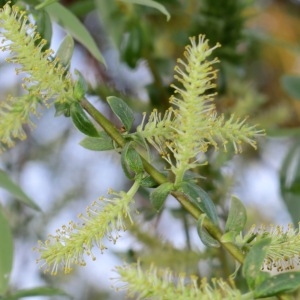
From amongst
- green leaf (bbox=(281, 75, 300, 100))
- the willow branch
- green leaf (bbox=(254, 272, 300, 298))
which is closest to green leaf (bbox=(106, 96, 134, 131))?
the willow branch

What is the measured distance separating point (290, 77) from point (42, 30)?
0.37 m

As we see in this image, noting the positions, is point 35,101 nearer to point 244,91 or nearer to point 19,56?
point 19,56

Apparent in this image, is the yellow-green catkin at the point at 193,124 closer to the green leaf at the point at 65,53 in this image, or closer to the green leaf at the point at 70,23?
the green leaf at the point at 65,53

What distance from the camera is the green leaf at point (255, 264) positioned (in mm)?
362

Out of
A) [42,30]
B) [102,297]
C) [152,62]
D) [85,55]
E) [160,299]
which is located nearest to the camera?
[160,299]

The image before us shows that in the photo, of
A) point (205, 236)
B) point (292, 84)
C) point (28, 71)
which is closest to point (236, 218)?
point (205, 236)

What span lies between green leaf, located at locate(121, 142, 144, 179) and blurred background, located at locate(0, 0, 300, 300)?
16 centimetres

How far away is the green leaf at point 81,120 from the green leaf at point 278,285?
0.13 m

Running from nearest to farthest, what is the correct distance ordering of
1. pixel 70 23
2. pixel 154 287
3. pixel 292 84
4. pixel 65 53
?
pixel 154 287 < pixel 65 53 < pixel 70 23 < pixel 292 84

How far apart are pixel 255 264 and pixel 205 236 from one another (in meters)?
0.04

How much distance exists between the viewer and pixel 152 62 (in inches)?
31.4

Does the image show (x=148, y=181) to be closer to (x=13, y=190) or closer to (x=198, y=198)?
(x=198, y=198)

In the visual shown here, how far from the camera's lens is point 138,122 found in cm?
80

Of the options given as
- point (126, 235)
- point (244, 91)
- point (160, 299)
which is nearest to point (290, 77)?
point (244, 91)
